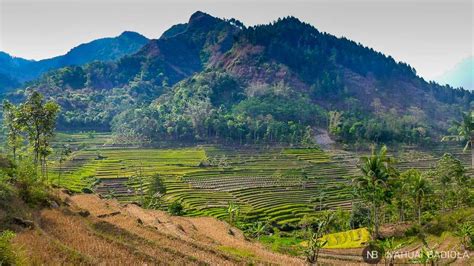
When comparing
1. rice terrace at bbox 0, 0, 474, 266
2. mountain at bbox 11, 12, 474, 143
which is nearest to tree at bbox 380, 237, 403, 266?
rice terrace at bbox 0, 0, 474, 266

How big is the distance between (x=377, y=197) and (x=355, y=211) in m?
17.2

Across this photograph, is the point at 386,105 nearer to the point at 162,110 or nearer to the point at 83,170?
the point at 162,110

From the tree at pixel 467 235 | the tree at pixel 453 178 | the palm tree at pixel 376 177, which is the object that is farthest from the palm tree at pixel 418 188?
the tree at pixel 467 235

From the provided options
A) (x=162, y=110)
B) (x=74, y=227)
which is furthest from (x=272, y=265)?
(x=162, y=110)

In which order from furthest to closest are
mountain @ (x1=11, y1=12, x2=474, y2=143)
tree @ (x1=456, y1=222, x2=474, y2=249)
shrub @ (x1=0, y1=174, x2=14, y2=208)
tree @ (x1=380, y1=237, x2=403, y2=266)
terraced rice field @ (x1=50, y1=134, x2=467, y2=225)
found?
mountain @ (x1=11, y1=12, x2=474, y2=143) → terraced rice field @ (x1=50, y1=134, x2=467, y2=225) → tree @ (x1=456, y1=222, x2=474, y2=249) → tree @ (x1=380, y1=237, x2=403, y2=266) → shrub @ (x1=0, y1=174, x2=14, y2=208)

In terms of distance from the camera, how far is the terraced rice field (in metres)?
55.2

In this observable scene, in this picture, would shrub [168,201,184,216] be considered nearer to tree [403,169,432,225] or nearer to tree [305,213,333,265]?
tree [403,169,432,225]

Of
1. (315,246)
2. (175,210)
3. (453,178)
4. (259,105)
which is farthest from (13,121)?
(259,105)

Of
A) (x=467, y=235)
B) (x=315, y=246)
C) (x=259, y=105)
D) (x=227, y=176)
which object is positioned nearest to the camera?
(x=315, y=246)

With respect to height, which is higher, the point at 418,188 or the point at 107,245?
the point at 107,245

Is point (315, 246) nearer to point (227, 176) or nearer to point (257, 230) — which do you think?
point (257, 230)

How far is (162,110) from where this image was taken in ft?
451

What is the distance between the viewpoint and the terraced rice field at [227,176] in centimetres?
5522

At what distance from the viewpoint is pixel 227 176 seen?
71.9m
